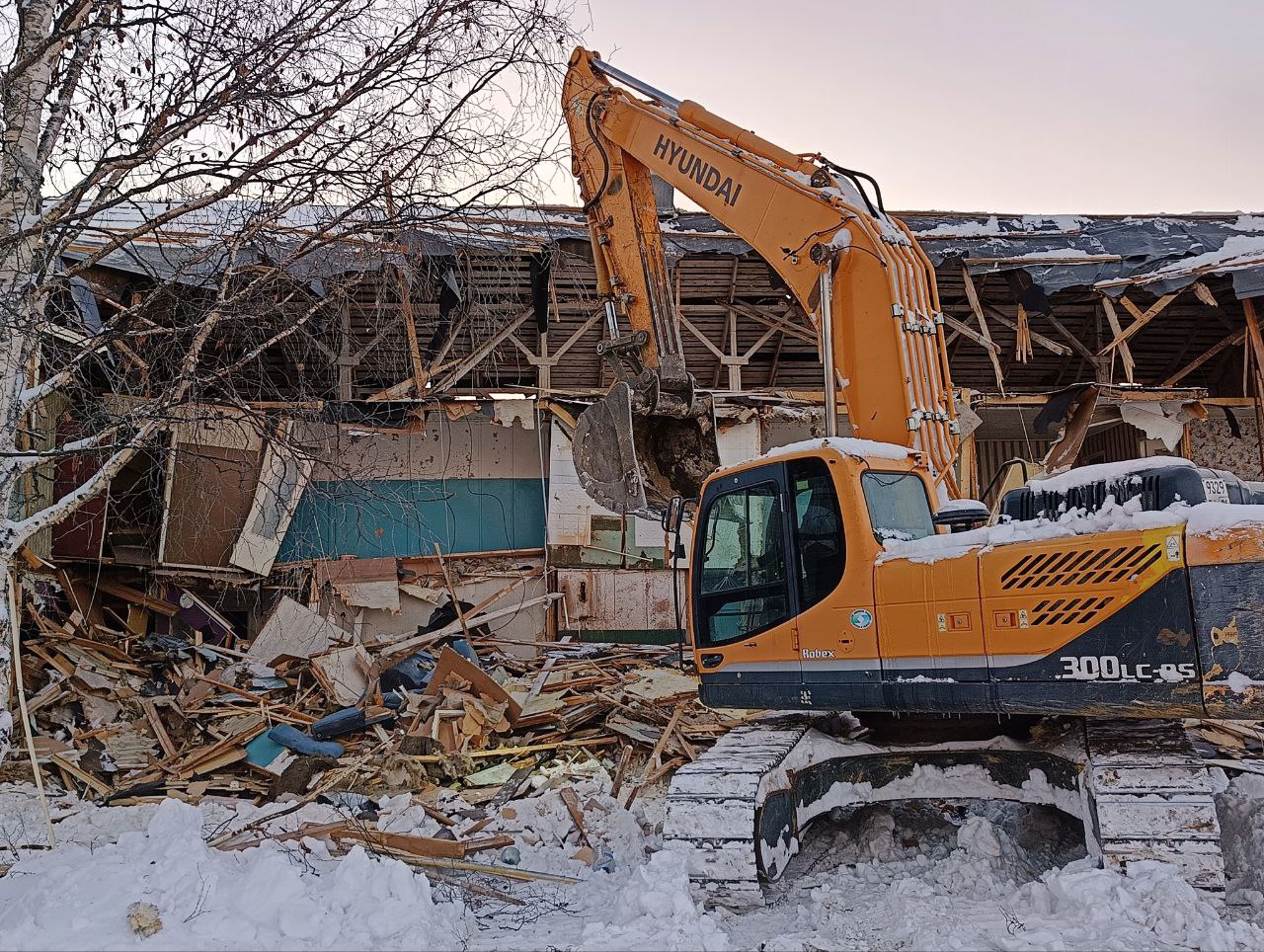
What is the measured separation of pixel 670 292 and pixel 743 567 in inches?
114

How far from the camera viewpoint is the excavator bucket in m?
7.83

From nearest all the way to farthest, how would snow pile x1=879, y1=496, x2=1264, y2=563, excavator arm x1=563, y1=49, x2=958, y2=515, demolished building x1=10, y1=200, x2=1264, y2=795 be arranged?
snow pile x1=879, y1=496, x2=1264, y2=563
excavator arm x1=563, y1=49, x2=958, y2=515
demolished building x1=10, y1=200, x2=1264, y2=795

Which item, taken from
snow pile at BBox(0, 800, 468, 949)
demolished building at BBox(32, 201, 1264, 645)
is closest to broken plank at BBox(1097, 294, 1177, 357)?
demolished building at BBox(32, 201, 1264, 645)

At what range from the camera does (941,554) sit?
5.80 metres

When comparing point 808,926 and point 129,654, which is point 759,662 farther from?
point 129,654

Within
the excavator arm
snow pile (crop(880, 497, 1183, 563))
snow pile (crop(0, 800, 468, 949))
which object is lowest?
snow pile (crop(0, 800, 468, 949))

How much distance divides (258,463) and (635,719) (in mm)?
6663

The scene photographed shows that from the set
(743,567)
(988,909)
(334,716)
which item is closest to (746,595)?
(743,567)

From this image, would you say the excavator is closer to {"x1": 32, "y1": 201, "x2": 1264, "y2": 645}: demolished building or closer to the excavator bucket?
the excavator bucket

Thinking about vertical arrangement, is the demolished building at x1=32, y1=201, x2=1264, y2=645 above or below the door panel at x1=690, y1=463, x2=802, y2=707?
above

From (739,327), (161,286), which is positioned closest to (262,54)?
(161,286)

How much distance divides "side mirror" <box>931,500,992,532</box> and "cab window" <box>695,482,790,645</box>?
1.05m

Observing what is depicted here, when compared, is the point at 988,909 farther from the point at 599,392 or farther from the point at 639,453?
the point at 599,392

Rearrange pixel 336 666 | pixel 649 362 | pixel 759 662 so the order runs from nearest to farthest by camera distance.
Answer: pixel 759 662 < pixel 649 362 < pixel 336 666
